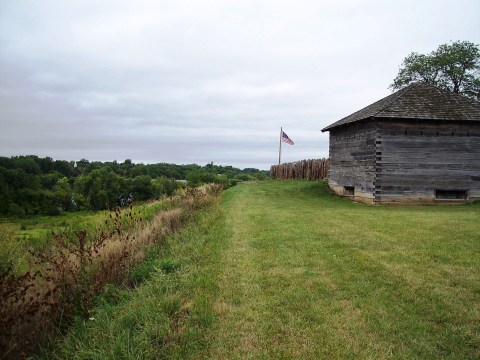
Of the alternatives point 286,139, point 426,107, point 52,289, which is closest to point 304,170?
point 286,139

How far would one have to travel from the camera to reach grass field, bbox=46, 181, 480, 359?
3836 mm

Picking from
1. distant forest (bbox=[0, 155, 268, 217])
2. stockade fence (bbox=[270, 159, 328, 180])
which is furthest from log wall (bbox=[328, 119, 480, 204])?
distant forest (bbox=[0, 155, 268, 217])

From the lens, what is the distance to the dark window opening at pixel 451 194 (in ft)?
58.2

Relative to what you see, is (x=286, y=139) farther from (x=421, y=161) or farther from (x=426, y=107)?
(x=421, y=161)

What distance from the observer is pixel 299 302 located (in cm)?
498

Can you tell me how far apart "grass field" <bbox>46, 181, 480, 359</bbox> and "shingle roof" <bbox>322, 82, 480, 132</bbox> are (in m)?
9.51

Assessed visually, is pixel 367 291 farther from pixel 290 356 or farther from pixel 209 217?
pixel 209 217

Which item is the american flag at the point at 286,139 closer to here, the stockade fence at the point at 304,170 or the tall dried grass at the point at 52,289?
the stockade fence at the point at 304,170

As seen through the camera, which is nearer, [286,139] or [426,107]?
[426,107]

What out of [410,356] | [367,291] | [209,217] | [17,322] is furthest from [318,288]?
[209,217]

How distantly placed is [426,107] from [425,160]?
8.63 ft

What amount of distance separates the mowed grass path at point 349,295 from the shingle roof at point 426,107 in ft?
28.9

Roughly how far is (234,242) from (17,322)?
519 cm

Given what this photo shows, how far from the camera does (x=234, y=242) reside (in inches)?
340
